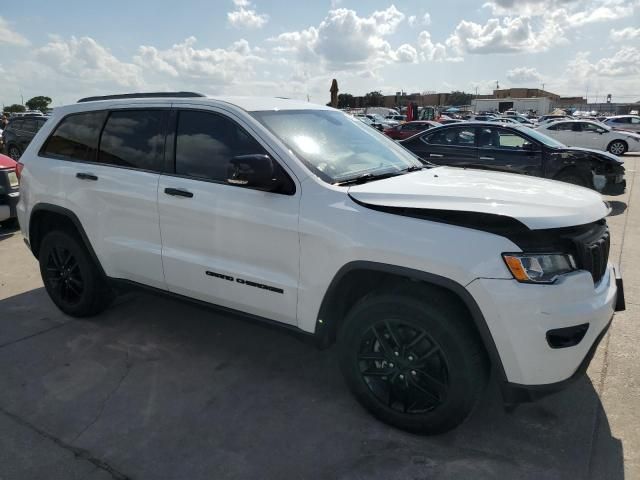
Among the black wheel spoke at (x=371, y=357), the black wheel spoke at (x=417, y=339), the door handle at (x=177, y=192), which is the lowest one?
the black wheel spoke at (x=371, y=357)

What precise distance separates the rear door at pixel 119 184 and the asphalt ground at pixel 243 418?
0.68m

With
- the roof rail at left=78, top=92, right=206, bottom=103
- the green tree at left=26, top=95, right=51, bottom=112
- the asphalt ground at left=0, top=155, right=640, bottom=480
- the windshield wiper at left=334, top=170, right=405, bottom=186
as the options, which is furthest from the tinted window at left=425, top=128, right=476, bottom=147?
the green tree at left=26, top=95, right=51, bottom=112

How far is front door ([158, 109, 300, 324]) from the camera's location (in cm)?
296

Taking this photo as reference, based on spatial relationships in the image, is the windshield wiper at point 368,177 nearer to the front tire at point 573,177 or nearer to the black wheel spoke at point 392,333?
the black wheel spoke at point 392,333

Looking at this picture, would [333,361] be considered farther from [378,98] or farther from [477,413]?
[378,98]

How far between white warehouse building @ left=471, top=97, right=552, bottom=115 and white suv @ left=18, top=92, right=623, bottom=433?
7141 centimetres

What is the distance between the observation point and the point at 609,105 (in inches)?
3425

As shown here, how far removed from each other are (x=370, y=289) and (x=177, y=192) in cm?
141

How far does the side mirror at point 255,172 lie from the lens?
278 centimetres

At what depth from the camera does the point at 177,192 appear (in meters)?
3.33

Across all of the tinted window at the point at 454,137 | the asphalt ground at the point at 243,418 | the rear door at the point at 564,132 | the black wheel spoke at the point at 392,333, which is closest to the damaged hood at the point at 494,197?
the black wheel spoke at the point at 392,333

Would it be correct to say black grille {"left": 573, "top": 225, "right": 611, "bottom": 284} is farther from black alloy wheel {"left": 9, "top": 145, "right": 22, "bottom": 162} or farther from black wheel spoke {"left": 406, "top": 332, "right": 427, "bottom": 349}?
black alloy wheel {"left": 9, "top": 145, "right": 22, "bottom": 162}

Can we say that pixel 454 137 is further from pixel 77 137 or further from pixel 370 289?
pixel 370 289

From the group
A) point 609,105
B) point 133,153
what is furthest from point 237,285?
point 609,105
